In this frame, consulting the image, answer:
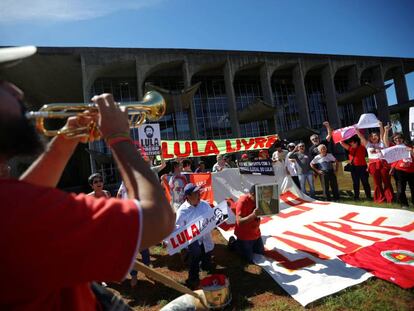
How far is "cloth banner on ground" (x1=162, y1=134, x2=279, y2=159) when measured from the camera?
10156 mm

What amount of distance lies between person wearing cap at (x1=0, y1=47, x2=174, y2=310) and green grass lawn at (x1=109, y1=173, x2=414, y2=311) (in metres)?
3.28

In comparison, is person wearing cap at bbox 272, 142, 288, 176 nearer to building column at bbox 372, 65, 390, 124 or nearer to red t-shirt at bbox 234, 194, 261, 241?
red t-shirt at bbox 234, 194, 261, 241

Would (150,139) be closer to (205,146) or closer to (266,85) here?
(205,146)

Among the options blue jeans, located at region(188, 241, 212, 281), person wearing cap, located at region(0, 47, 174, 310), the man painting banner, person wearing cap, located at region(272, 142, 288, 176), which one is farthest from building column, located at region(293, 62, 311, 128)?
person wearing cap, located at region(0, 47, 174, 310)

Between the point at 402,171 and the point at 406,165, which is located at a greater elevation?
the point at 406,165

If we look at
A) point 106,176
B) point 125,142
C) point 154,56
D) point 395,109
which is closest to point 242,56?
point 154,56

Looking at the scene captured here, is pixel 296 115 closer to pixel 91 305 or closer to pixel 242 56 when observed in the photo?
pixel 242 56

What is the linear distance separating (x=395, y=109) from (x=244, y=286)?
125ft

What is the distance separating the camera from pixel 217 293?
3.68 meters


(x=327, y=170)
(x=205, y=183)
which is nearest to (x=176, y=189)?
(x=205, y=183)

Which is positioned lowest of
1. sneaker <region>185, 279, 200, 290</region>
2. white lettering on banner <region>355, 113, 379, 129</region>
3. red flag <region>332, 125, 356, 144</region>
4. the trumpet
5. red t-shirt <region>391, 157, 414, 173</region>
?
sneaker <region>185, 279, 200, 290</region>

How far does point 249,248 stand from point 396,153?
16.4 ft

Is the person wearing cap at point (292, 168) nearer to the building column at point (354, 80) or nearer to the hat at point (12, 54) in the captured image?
the hat at point (12, 54)

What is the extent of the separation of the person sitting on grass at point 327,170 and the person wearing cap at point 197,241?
5748 mm
